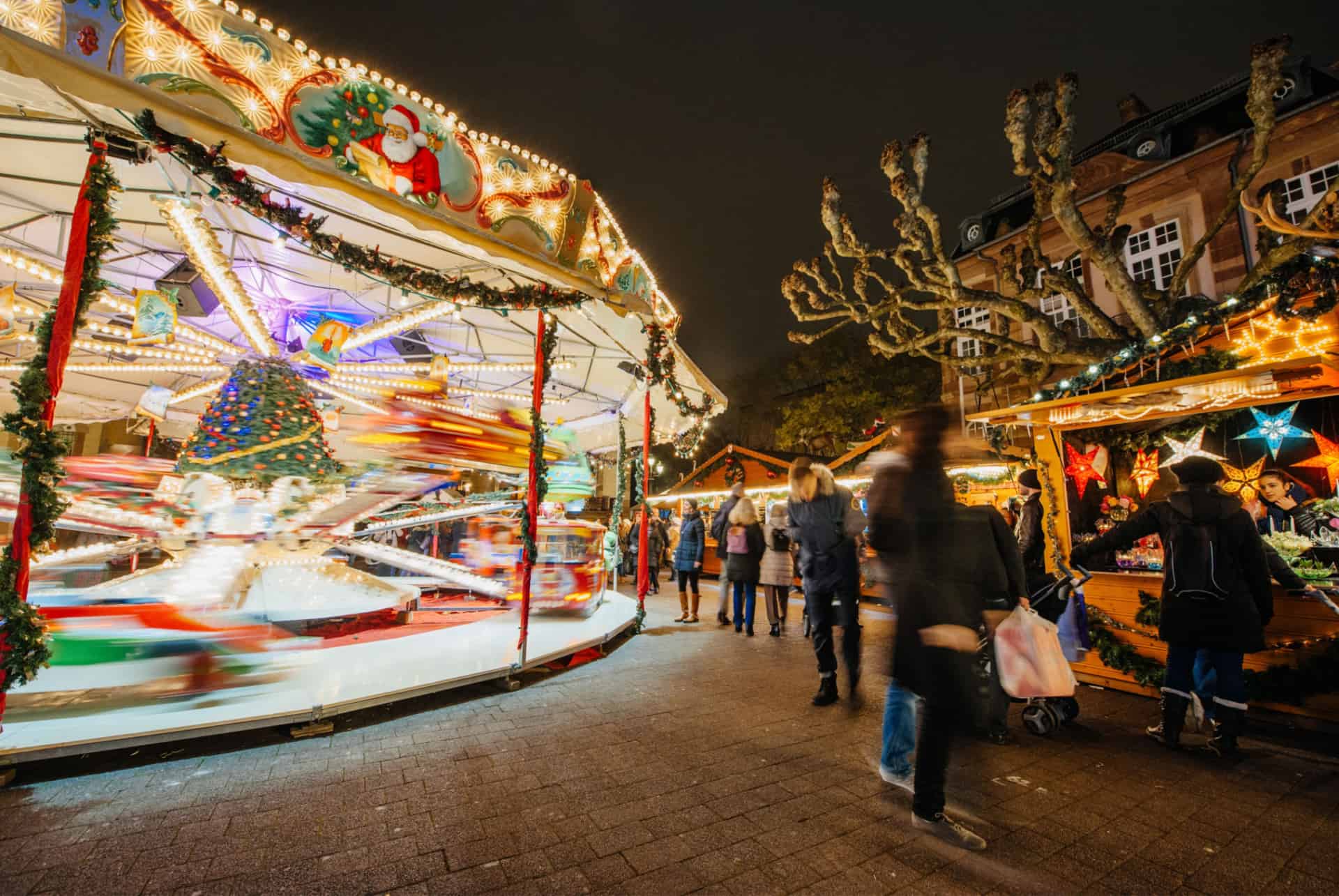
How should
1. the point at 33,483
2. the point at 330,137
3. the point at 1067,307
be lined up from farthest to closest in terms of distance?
the point at 1067,307, the point at 330,137, the point at 33,483

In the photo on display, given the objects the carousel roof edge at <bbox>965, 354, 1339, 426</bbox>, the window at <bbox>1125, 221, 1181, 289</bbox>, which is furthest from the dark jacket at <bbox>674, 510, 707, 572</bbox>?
the window at <bbox>1125, 221, 1181, 289</bbox>

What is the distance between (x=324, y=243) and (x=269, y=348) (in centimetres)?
397

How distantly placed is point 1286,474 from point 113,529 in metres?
11.0

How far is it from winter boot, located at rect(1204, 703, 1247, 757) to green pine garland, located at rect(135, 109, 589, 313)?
5.78m

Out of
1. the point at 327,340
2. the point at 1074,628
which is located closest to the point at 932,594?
the point at 1074,628

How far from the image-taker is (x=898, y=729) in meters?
2.89

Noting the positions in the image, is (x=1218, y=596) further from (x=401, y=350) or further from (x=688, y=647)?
(x=401, y=350)

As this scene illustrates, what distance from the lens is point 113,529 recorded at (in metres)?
4.95

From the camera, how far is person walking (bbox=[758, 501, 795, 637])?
23.6 ft

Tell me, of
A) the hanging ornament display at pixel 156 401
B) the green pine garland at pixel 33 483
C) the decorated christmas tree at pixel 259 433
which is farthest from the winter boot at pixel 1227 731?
the hanging ornament display at pixel 156 401

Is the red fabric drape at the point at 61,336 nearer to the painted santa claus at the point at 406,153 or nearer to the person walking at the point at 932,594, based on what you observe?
the painted santa claus at the point at 406,153

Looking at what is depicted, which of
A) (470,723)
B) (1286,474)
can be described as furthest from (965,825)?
(1286,474)

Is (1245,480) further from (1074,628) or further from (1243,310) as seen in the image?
(1074,628)

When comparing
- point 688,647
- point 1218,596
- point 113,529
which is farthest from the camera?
point 688,647
